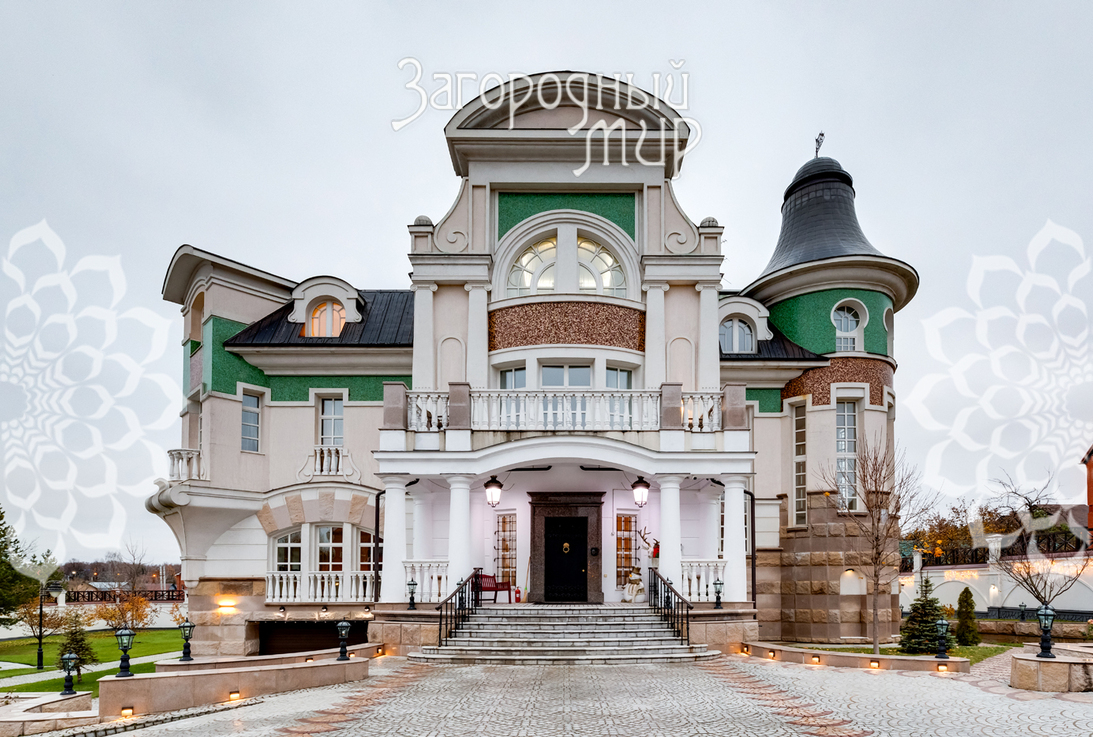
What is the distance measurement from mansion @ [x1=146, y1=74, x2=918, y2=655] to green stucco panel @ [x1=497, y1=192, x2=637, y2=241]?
0.16ft

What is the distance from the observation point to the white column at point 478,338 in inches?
751

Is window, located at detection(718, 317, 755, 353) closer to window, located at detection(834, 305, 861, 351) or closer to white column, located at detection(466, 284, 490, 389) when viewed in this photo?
window, located at detection(834, 305, 861, 351)

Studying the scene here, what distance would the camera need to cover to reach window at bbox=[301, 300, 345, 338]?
21.7 meters

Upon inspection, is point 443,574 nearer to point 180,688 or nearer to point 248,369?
point 180,688

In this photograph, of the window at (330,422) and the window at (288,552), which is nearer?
the window at (288,552)

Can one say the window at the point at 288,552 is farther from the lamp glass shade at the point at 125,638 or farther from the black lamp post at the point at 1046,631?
the black lamp post at the point at 1046,631

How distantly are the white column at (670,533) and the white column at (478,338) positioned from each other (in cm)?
501

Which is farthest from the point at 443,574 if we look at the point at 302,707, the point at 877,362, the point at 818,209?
the point at 818,209

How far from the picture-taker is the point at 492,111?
1967 centimetres

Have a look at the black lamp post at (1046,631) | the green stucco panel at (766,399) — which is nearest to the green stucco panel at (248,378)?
the green stucco panel at (766,399)

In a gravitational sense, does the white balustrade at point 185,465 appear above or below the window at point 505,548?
above

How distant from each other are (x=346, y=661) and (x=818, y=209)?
17.9 metres

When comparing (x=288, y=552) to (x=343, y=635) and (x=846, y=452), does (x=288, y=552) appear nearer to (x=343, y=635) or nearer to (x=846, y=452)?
(x=343, y=635)

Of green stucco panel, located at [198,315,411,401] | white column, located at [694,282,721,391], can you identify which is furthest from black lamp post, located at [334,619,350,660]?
white column, located at [694,282,721,391]
